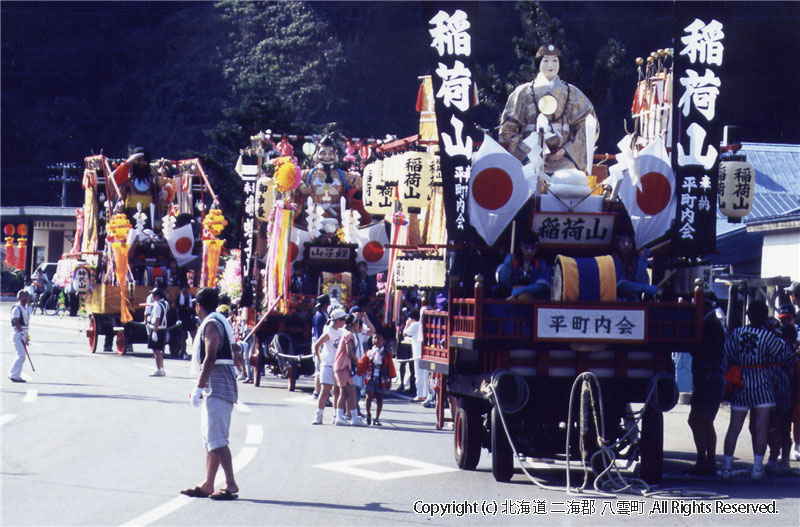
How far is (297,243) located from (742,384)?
1286cm

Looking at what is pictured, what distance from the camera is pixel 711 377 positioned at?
12180 mm

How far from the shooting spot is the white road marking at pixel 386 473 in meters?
11.9

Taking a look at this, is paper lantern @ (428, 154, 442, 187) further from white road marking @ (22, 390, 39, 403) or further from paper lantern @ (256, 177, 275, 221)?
white road marking @ (22, 390, 39, 403)

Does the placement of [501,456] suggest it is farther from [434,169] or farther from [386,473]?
[434,169]

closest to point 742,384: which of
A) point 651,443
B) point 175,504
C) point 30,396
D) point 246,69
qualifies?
point 651,443

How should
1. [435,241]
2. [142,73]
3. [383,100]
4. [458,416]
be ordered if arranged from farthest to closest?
[142,73]
[383,100]
[435,241]
[458,416]

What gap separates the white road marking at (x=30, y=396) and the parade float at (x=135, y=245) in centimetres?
905

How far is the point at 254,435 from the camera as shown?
15.0 metres

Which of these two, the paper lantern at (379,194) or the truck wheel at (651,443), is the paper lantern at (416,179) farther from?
the truck wheel at (651,443)

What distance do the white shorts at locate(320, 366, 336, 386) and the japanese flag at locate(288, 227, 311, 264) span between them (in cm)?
668

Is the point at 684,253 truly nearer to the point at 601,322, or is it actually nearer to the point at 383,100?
the point at 601,322

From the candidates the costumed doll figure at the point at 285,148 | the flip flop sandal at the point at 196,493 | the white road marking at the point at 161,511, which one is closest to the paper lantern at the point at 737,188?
the costumed doll figure at the point at 285,148

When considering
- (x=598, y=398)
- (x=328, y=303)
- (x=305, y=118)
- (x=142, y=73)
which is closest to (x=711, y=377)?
(x=598, y=398)

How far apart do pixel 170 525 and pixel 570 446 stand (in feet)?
15.7
